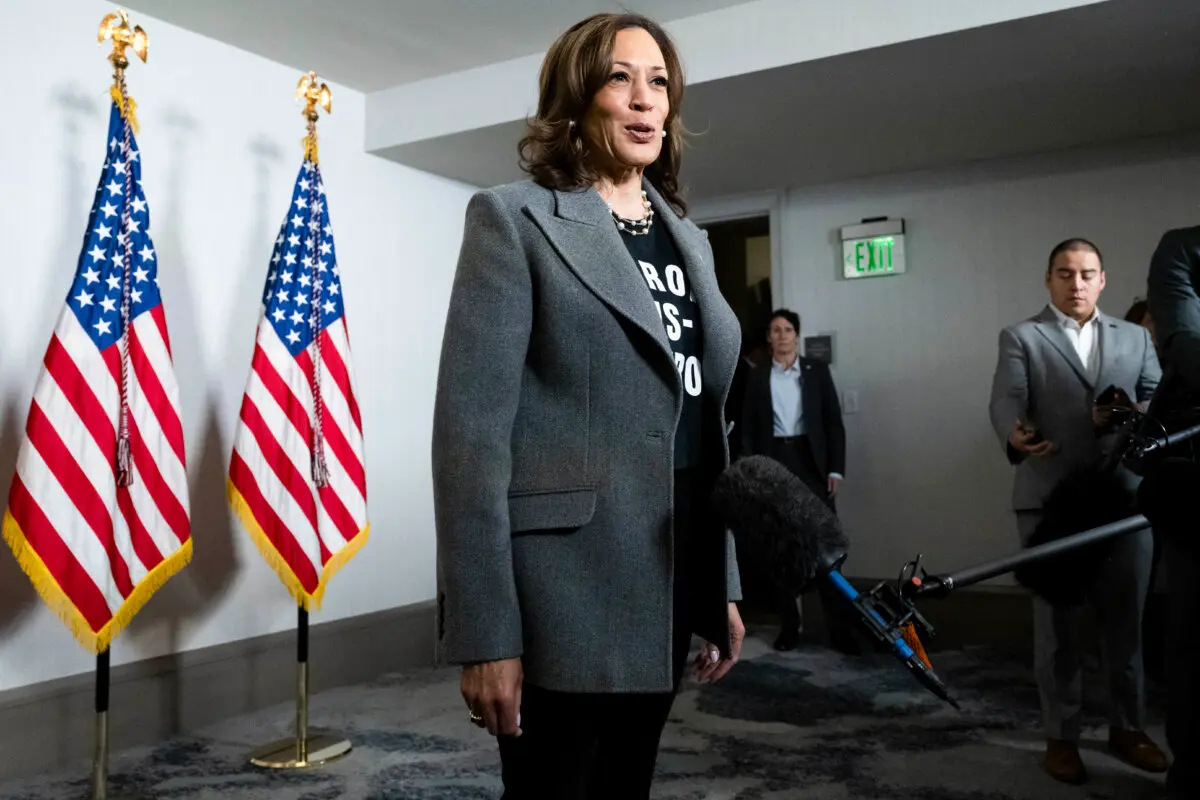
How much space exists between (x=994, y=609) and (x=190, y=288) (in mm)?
3519

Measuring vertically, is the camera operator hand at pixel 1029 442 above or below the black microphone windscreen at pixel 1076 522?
above

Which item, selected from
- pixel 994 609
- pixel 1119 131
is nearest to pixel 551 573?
pixel 994 609

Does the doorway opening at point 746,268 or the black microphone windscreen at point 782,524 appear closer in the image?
the black microphone windscreen at point 782,524

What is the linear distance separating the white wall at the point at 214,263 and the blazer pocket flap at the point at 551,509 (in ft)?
7.79

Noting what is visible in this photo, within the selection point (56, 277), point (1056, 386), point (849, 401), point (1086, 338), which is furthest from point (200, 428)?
point (849, 401)

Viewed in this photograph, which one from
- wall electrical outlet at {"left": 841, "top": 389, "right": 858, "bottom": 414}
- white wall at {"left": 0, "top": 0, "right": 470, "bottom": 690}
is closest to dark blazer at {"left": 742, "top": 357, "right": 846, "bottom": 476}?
wall electrical outlet at {"left": 841, "top": 389, "right": 858, "bottom": 414}

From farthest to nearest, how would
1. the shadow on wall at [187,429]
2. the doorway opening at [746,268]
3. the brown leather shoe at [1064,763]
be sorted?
the doorway opening at [746,268] → the shadow on wall at [187,429] → the brown leather shoe at [1064,763]

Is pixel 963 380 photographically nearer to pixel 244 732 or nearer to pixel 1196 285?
pixel 1196 285

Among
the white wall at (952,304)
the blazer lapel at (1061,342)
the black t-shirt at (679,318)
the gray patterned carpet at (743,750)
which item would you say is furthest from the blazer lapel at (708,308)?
the white wall at (952,304)

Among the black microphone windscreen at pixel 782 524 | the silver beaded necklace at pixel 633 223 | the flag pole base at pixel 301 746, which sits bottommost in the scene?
the flag pole base at pixel 301 746

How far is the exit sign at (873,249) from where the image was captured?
4.66m

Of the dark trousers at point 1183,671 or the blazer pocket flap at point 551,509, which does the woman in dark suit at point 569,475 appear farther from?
the dark trousers at point 1183,671

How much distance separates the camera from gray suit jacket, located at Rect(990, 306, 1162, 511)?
262 cm

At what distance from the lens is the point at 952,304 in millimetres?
4555
